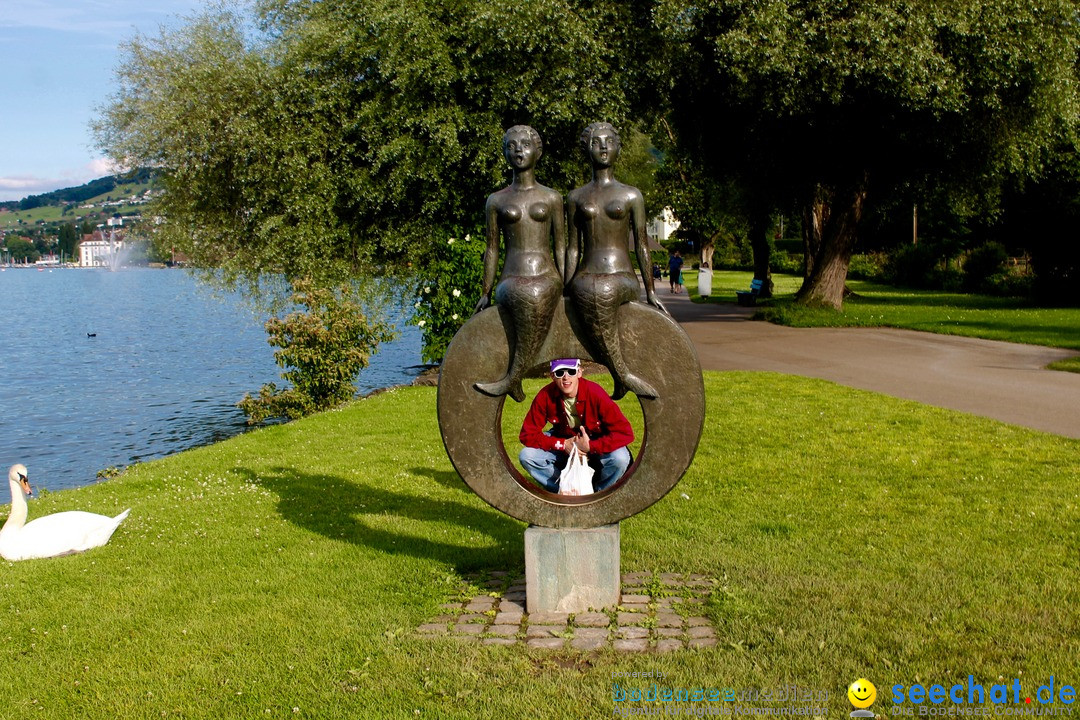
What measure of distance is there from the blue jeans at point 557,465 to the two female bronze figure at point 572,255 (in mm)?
613

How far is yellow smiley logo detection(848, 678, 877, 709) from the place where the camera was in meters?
5.06

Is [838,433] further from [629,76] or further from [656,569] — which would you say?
[629,76]

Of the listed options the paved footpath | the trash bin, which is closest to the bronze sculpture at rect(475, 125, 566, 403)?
the paved footpath

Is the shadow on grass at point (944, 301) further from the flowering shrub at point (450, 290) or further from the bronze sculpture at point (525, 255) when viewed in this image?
the bronze sculpture at point (525, 255)

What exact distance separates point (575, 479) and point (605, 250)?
1.69 metres

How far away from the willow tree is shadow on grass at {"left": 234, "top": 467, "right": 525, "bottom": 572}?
12899 mm

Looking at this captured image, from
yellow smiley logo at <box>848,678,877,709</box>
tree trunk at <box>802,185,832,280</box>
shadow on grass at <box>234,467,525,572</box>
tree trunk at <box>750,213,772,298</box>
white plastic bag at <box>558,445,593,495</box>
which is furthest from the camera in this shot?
tree trunk at <box>802,185,832,280</box>

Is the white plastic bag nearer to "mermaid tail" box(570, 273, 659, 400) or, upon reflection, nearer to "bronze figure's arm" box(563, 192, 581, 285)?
"mermaid tail" box(570, 273, 659, 400)

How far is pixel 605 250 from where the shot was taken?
6586 mm

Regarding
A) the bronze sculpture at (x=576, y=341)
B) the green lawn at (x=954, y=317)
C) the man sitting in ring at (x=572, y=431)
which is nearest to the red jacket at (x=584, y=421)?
the man sitting in ring at (x=572, y=431)

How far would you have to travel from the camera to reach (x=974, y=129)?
2208 centimetres

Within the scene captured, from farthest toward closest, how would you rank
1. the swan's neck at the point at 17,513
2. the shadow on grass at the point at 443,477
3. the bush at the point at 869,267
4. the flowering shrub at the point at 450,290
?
the bush at the point at 869,267 → the flowering shrub at the point at 450,290 → the shadow on grass at the point at 443,477 → the swan's neck at the point at 17,513

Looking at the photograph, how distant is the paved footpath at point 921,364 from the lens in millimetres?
13445

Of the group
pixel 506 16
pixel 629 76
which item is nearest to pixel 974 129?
pixel 629 76
